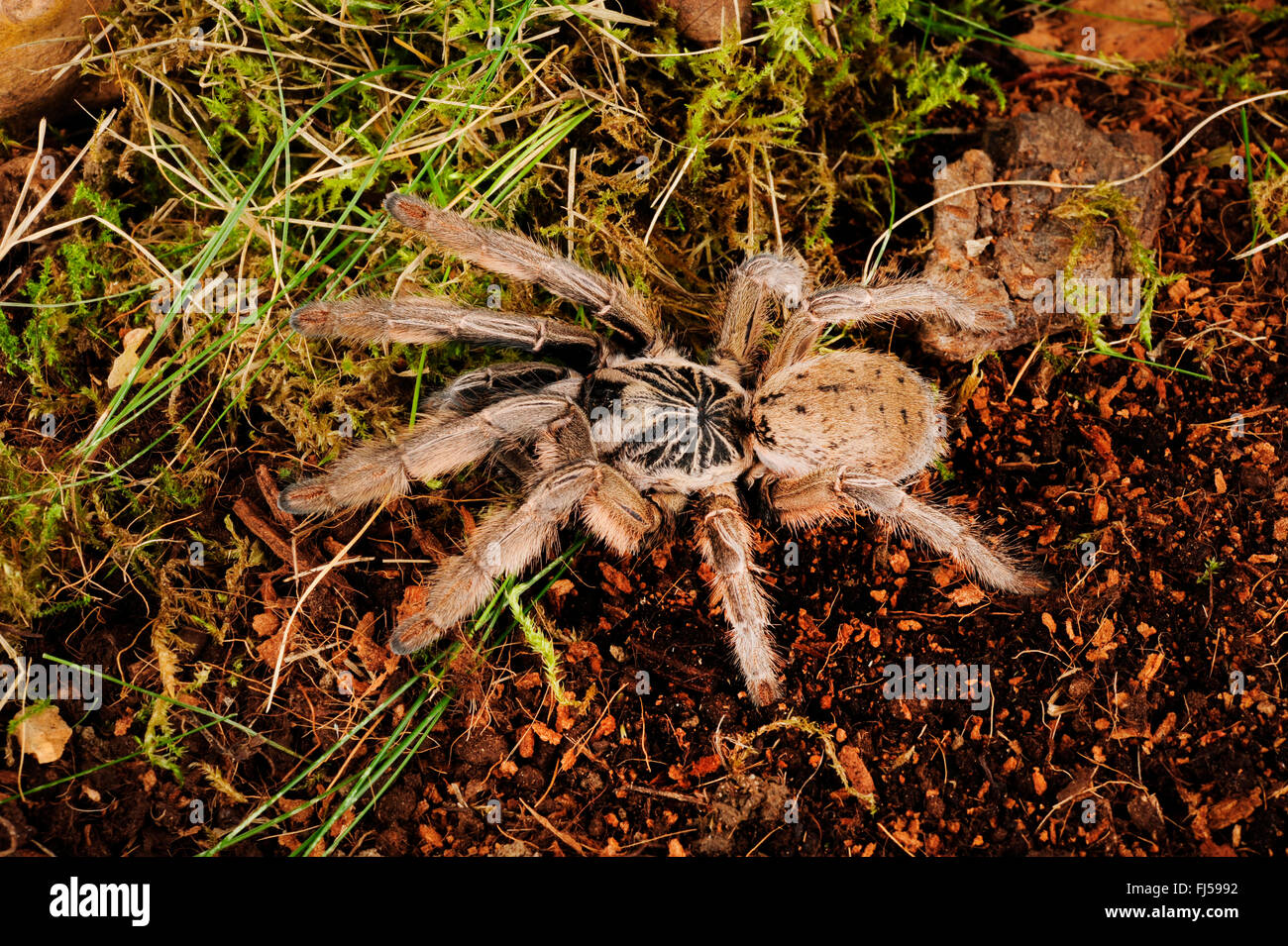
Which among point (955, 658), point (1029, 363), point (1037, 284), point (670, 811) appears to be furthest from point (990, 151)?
point (670, 811)

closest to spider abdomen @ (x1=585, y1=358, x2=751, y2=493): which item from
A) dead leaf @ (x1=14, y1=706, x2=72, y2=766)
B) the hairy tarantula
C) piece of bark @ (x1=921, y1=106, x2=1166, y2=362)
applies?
the hairy tarantula

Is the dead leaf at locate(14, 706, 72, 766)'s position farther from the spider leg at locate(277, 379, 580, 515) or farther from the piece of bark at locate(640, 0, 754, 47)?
the piece of bark at locate(640, 0, 754, 47)

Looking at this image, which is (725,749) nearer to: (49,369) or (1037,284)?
(1037,284)

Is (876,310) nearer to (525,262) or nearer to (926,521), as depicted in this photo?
(926,521)

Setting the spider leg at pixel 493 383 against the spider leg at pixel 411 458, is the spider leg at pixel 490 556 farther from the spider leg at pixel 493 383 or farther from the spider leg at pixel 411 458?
the spider leg at pixel 493 383

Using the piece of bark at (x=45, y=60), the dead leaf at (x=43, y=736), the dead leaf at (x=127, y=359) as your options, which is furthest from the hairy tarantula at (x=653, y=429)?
the piece of bark at (x=45, y=60)

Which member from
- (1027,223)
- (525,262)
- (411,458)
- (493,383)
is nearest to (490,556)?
(411,458)

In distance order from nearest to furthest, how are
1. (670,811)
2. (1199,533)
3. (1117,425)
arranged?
(670,811)
(1199,533)
(1117,425)
